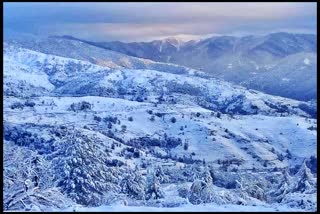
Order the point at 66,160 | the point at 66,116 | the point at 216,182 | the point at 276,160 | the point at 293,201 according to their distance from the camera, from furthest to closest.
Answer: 1. the point at 66,116
2. the point at 276,160
3. the point at 216,182
4. the point at 66,160
5. the point at 293,201

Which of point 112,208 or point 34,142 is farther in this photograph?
point 34,142

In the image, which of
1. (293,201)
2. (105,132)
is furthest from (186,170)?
(293,201)

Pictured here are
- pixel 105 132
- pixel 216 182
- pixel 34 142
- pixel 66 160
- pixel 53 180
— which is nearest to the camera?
pixel 66 160

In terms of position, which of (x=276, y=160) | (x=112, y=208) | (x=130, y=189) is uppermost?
(x=112, y=208)

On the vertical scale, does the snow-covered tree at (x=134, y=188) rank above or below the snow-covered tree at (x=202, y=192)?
below

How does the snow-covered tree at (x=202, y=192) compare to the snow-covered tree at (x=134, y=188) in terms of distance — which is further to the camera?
the snow-covered tree at (x=134, y=188)

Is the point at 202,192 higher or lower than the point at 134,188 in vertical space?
higher

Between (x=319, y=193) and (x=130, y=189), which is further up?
(x=319, y=193)

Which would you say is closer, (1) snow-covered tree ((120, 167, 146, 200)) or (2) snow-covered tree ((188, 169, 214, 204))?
(2) snow-covered tree ((188, 169, 214, 204))

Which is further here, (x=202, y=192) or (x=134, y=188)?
(x=134, y=188)

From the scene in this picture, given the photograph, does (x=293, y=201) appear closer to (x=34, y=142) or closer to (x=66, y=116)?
(x=34, y=142)

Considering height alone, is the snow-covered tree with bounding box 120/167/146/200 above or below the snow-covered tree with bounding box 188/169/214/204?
below
